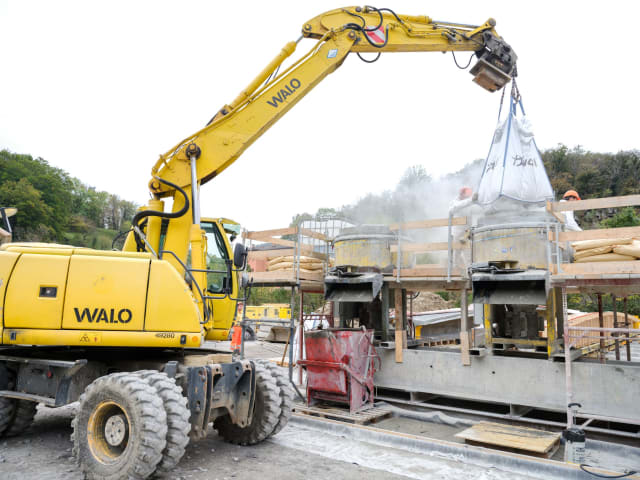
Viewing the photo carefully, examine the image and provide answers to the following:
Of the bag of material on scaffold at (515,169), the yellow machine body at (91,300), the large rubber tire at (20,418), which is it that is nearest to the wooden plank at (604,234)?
the bag of material on scaffold at (515,169)

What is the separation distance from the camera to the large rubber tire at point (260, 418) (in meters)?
6.55

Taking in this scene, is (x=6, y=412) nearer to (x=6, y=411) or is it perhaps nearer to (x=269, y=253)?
(x=6, y=411)

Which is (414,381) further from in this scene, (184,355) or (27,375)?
(27,375)

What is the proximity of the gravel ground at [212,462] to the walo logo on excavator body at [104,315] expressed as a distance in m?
1.78

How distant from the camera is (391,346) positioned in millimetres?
9617

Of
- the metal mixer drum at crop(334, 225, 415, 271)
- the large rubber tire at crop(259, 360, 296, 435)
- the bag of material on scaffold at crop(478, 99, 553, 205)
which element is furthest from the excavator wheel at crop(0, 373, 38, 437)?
the bag of material on scaffold at crop(478, 99, 553, 205)

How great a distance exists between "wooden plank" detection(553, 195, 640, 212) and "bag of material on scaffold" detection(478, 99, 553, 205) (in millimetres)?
943

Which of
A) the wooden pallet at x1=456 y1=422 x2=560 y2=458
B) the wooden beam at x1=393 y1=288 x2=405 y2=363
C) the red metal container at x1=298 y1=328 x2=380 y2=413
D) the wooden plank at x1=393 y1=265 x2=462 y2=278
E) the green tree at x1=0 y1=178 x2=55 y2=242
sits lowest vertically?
the wooden pallet at x1=456 y1=422 x2=560 y2=458

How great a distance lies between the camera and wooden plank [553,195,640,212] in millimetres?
6816

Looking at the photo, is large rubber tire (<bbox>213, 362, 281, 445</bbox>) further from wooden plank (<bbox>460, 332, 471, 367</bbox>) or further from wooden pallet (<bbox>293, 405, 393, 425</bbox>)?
Answer: wooden plank (<bbox>460, 332, 471, 367</bbox>)

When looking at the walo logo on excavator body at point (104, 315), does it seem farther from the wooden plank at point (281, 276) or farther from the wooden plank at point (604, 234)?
the wooden plank at point (604, 234)

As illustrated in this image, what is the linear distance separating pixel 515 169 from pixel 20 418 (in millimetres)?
8866

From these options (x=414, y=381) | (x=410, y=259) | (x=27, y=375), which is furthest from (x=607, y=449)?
(x=27, y=375)

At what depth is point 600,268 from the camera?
22.6 ft
